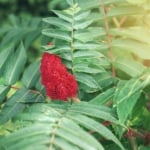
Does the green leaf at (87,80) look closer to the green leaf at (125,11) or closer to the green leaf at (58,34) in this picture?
the green leaf at (58,34)

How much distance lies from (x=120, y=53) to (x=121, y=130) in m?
0.41

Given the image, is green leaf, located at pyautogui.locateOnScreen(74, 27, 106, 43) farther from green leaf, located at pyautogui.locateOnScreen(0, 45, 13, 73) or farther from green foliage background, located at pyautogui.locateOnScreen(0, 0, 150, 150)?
green leaf, located at pyautogui.locateOnScreen(0, 45, 13, 73)

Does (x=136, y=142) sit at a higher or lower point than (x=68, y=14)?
lower

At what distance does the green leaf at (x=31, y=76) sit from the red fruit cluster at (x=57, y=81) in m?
0.25

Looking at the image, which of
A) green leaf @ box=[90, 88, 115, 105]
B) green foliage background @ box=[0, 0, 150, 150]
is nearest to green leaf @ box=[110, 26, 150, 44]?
green foliage background @ box=[0, 0, 150, 150]

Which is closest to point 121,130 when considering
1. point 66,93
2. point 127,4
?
point 66,93

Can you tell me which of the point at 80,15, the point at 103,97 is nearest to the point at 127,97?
the point at 103,97

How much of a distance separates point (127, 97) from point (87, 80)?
18 cm

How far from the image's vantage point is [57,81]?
1579mm

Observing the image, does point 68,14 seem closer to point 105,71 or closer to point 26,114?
point 105,71

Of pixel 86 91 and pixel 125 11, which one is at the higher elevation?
pixel 125 11

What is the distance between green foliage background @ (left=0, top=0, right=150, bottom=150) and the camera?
4.53 ft

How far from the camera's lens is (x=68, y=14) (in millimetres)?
1779

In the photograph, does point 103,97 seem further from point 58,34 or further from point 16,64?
point 16,64
